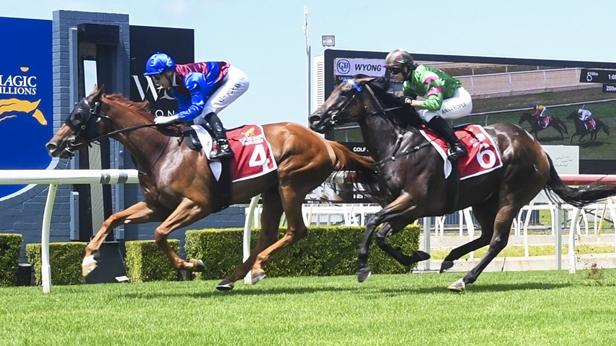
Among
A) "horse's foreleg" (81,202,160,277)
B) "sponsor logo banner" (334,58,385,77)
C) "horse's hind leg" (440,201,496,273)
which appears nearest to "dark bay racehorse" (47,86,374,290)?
"horse's foreleg" (81,202,160,277)

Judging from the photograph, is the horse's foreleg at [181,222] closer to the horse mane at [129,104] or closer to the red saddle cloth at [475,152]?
the horse mane at [129,104]

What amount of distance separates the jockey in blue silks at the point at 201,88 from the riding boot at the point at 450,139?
147 cm

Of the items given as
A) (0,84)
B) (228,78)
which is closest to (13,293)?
(228,78)

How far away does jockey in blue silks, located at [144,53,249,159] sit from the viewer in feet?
25.3

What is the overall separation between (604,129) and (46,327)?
16050 millimetres

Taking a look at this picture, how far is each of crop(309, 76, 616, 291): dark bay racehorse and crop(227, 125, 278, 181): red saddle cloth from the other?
389 mm

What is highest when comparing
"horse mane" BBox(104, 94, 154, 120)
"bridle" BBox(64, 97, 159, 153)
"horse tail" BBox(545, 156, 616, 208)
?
"horse mane" BBox(104, 94, 154, 120)

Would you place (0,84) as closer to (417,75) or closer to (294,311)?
(417,75)

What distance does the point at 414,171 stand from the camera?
775 cm

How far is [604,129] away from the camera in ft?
65.8

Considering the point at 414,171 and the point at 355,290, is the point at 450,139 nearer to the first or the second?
the point at 414,171

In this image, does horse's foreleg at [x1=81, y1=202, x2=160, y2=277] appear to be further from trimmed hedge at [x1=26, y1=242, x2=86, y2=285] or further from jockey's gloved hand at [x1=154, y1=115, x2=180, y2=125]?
trimmed hedge at [x1=26, y1=242, x2=86, y2=285]

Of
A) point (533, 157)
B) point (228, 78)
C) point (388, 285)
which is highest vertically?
point (228, 78)

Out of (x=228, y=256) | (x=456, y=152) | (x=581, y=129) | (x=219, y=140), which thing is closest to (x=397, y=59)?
(x=456, y=152)
